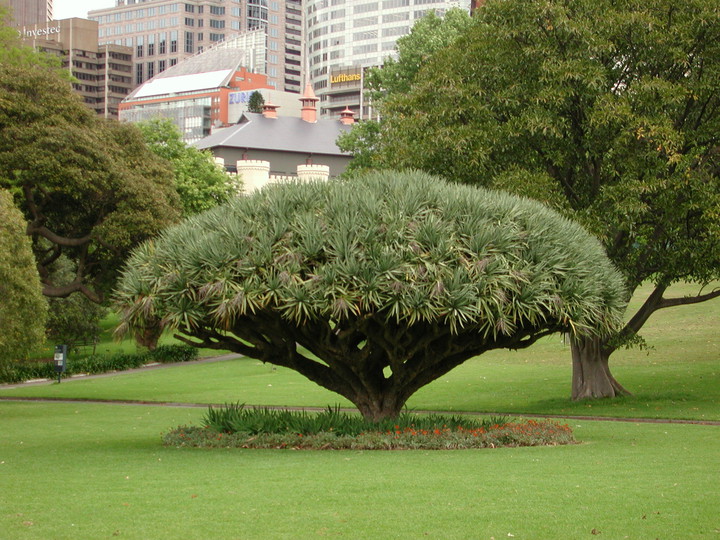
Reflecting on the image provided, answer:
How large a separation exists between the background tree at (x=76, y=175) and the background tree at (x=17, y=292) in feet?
11.5

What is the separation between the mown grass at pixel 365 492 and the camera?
10164 mm

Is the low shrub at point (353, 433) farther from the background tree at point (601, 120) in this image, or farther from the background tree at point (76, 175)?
the background tree at point (76, 175)

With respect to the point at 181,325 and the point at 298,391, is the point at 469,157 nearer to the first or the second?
the point at 181,325

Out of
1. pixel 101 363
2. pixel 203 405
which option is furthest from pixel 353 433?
pixel 101 363

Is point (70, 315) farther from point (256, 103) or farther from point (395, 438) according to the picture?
point (256, 103)

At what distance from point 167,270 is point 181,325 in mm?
1581

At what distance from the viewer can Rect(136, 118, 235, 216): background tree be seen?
58750mm

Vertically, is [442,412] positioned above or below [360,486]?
below

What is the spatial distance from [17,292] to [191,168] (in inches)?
1387

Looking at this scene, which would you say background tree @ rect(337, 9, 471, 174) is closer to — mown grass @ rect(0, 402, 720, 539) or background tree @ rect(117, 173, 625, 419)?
background tree @ rect(117, 173, 625, 419)

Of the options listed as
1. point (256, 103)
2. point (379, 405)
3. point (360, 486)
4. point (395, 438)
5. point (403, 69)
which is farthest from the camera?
point (256, 103)

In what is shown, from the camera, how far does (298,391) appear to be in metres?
35.5

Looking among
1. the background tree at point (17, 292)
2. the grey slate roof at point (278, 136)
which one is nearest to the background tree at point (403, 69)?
the background tree at point (17, 292)

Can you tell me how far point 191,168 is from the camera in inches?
2381
